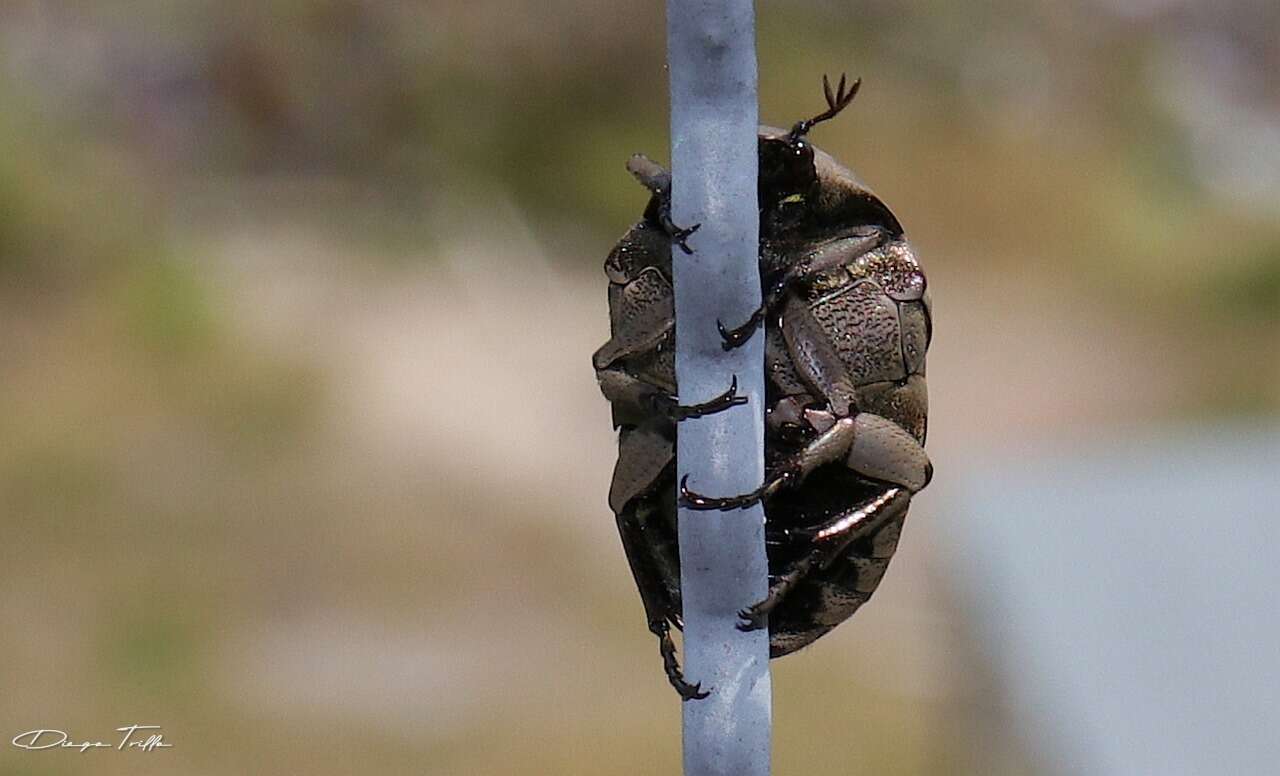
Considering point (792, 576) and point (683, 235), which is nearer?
point (683, 235)

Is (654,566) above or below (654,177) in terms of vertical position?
below

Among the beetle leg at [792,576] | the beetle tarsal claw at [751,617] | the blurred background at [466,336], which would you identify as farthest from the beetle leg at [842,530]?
the blurred background at [466,336]

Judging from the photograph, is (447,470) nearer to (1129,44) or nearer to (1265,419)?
(1265,419)

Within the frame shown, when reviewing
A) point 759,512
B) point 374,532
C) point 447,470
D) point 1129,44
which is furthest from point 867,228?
point 1129,44

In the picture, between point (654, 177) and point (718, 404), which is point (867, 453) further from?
point (718, 404)

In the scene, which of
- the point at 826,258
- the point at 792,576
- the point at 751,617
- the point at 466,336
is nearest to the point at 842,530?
the point at 792,576
